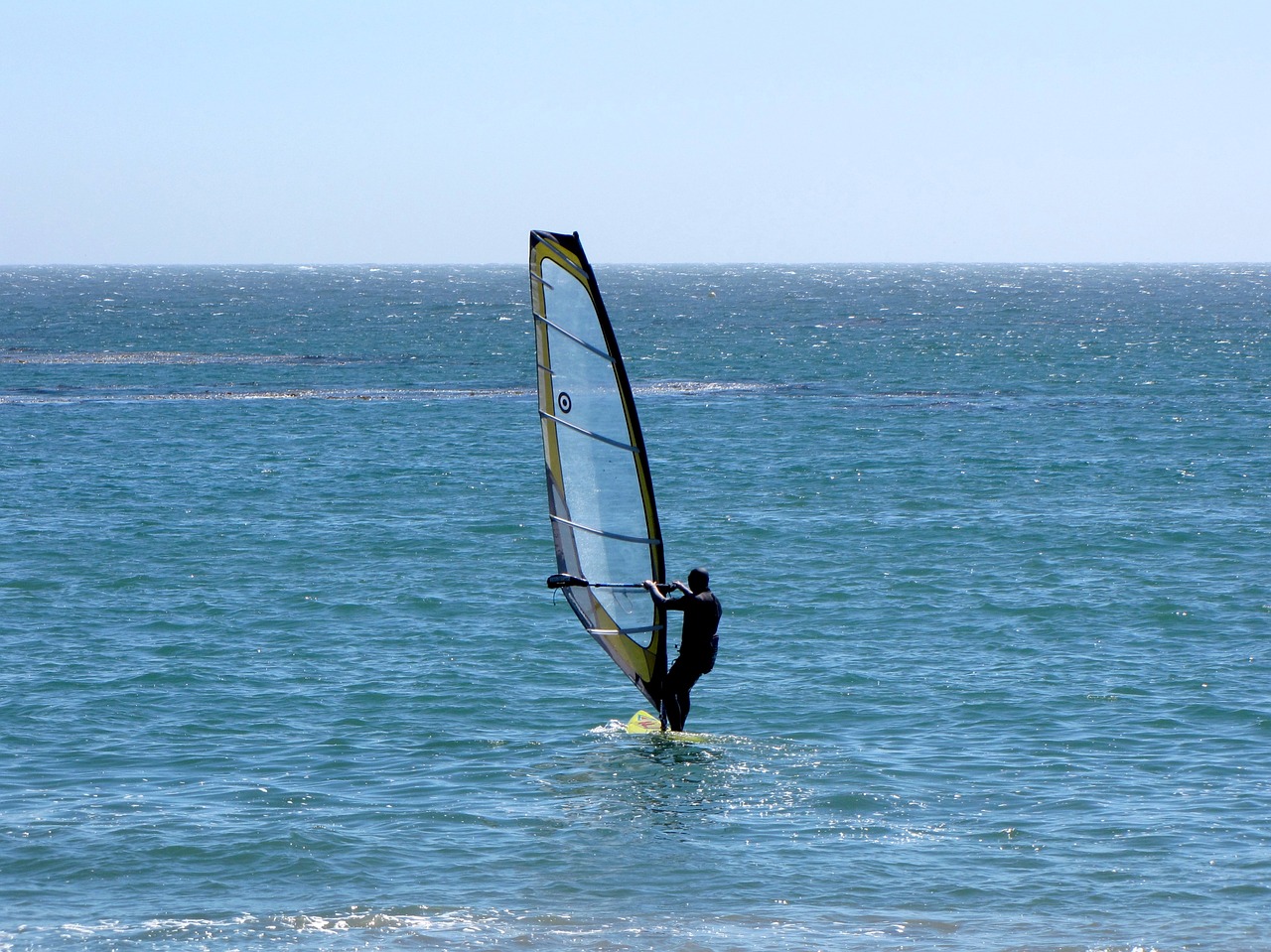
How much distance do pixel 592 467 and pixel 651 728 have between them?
3586 mm

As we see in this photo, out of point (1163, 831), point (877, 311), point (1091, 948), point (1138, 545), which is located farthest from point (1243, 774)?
point (877, 311)

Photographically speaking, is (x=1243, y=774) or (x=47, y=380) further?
(x=47, y=380)

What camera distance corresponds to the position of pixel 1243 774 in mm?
14625

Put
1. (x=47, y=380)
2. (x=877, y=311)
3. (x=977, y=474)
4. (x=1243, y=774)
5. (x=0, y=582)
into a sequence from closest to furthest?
(x=1243, y=774) → (x=0, y=582) → (x=977, y=474) → (x=47, y=380) → (x=877, y=311)

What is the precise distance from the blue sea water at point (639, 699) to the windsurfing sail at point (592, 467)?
166 cm

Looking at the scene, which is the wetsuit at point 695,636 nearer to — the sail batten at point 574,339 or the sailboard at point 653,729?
the sailboard at point 653,729

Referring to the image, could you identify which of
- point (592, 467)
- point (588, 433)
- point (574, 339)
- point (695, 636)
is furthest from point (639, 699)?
point (574, 339)

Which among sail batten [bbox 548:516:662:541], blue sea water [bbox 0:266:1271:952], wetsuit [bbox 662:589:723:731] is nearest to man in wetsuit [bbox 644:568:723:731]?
wetsuit [bbox 662:589:723:731]

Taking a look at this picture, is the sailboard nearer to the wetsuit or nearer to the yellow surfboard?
the yellow surfboard

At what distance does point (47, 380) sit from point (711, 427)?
99.0 feet

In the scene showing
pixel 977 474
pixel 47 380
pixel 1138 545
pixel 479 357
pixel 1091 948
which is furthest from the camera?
pixel 479 357

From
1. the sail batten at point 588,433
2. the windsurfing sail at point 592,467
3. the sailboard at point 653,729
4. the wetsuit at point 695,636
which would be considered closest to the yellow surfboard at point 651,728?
the sailboard at point 653,729

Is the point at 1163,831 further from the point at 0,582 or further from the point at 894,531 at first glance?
the point at 0,582

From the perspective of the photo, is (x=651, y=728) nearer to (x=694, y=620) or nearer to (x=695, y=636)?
(x=695, y=636)
